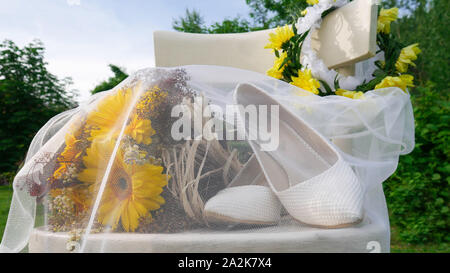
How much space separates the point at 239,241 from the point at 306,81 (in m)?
0.77

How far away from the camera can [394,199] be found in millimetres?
1883

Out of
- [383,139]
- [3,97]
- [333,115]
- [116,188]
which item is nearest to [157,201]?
[116,188]

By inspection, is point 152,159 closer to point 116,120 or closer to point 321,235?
point 116,120

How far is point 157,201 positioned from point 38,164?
0.32 meters

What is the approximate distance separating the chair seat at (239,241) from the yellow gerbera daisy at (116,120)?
21cm

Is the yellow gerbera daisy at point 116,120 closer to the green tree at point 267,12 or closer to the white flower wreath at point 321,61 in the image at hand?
the white flower wreath at point 321,61

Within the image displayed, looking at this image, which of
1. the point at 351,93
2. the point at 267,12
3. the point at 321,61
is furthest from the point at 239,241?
the point at 267,12

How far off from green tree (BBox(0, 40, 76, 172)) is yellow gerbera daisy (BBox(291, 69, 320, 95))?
3964 millimetres

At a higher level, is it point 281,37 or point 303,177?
point 281,37

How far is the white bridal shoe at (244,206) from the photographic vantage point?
2.16ft

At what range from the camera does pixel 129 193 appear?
664 mm

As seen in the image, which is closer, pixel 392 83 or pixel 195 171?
pixel 195 171

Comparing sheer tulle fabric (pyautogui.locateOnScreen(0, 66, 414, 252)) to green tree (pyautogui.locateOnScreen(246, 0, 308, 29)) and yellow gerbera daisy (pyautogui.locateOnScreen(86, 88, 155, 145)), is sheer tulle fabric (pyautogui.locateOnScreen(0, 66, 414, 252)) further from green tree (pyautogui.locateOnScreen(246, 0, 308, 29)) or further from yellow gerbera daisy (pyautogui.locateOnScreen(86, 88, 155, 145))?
green tree (pyautogui.locateOnScreen(246, 0, 308, 29))
